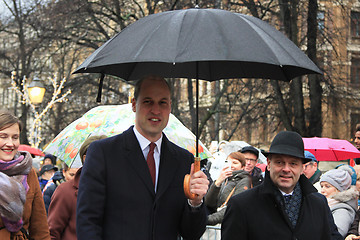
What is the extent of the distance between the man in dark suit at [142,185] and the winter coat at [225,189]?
3163mm

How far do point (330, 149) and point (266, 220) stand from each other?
7.56 metres

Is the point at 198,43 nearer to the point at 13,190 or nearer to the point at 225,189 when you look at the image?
the point at 13,190

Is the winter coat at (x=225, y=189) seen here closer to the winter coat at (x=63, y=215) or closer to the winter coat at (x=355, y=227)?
the winter coat at (x=355, y=227)

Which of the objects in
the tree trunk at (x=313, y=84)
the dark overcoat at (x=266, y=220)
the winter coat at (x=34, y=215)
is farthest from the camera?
the tree trunk at (x=313, y=84)

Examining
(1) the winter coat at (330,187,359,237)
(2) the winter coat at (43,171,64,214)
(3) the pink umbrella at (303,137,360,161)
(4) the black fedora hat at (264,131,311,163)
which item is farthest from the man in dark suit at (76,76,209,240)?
(3) the pink umbrella at (303,137,360,161)

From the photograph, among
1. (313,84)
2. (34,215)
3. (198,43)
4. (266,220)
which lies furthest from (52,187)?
(313,84)

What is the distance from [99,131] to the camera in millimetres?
8031

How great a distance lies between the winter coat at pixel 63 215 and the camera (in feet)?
18.4

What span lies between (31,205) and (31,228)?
19cm

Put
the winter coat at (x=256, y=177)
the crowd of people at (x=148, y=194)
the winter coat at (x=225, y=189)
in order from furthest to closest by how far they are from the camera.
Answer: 1. the winter coat at (x=256, y=177)
2. the winter coat at (x=225, y=189)
3. the crowd of people at (x=148, y=194)

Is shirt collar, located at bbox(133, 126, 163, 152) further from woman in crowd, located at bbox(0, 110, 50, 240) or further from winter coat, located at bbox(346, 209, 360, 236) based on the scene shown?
winter coat, located at bbox(346, 209, 360, 236)

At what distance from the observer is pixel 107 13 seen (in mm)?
26656

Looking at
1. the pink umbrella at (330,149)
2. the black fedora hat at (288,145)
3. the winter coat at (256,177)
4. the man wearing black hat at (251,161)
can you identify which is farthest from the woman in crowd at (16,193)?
the pink umbrella at (330,149)

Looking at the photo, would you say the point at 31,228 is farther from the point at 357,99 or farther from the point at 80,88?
the point at 80,88
